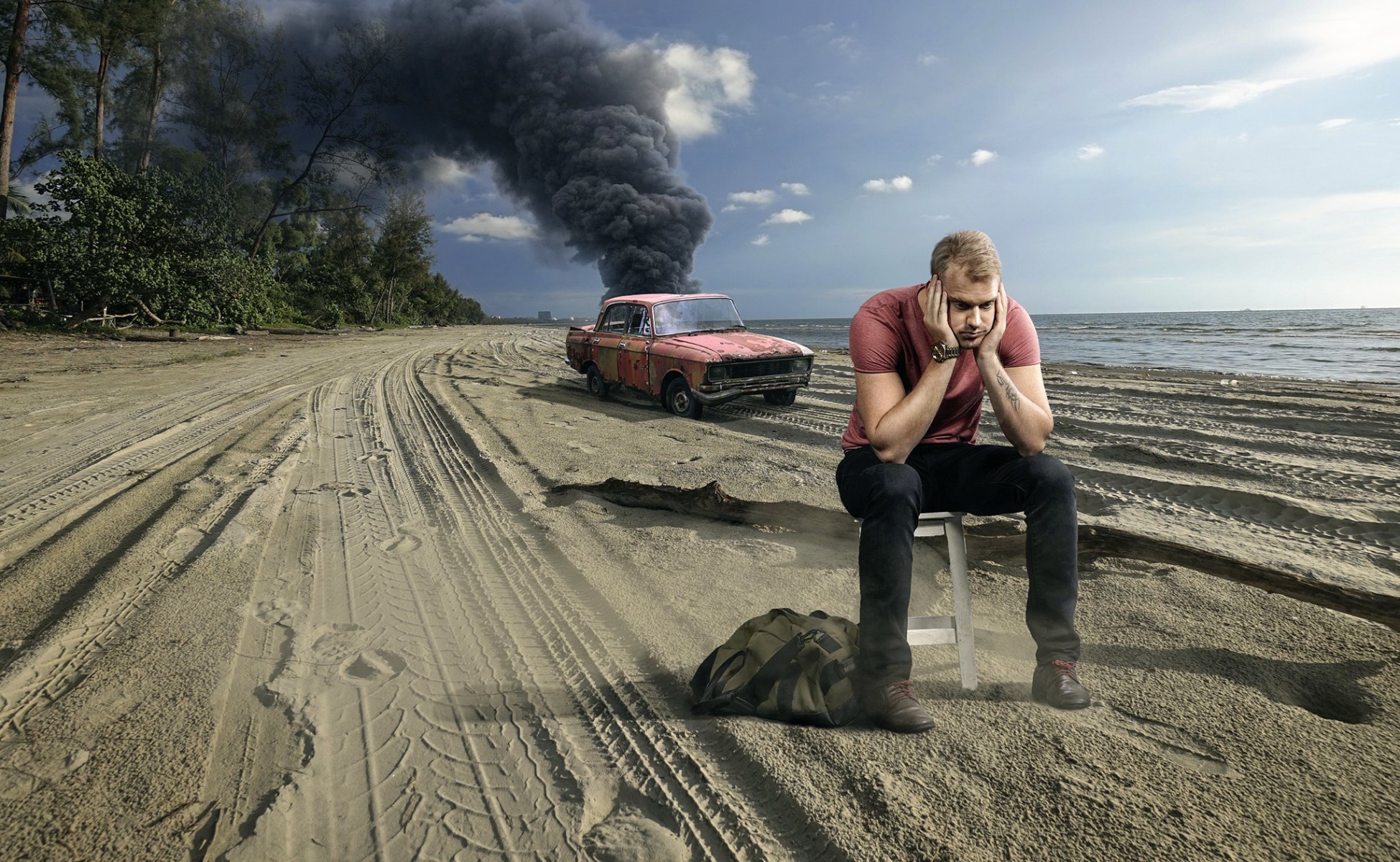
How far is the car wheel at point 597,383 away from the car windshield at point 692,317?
59.7 inches

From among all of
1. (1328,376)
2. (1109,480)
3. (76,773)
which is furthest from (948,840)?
(1328,376)

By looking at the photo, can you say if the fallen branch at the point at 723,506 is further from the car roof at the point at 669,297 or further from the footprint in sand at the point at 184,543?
the car roof at the point at 669,297

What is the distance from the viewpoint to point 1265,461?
17.3ft

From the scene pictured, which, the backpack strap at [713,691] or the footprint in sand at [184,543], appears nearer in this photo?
the backpack strap at [713,691]

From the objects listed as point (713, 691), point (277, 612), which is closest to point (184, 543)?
point (277, 612)

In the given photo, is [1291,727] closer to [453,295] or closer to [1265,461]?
[1265,461]

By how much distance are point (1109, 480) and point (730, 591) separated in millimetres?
3355

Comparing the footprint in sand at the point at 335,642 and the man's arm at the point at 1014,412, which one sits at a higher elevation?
the man's arm at the point at 1014,412

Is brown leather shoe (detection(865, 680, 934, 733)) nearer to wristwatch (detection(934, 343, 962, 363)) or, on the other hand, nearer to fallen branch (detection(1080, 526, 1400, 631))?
wristwatch (detection(934, 343, 962, 363))

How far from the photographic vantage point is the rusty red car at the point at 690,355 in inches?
314

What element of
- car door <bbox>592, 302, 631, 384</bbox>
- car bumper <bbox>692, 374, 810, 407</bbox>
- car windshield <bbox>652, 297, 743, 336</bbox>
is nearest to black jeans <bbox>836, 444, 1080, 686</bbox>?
car bumper <bbox>692, 374, 810, 407</bbox>

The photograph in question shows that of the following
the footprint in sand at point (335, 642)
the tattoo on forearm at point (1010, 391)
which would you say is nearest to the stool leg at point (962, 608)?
the tattoo on forearm at point (1010, 391)

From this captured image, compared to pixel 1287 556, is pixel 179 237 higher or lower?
higher

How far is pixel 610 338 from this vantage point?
9.91 meters
